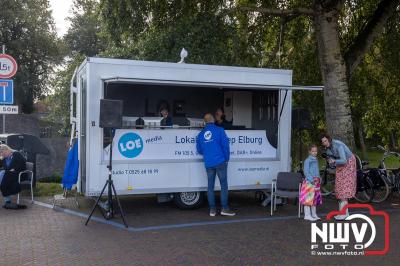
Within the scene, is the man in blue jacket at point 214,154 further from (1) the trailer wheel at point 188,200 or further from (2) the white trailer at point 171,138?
(1) the trailer wheel at point 188,200

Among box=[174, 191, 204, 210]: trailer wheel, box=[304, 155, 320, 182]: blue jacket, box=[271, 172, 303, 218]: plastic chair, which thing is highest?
box=[304, 155, 320, 182]: blue jacket

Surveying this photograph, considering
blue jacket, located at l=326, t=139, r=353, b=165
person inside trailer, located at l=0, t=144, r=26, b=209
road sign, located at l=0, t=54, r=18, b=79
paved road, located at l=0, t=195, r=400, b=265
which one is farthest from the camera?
road sign, located at l=0, t=54, r=18, b=79

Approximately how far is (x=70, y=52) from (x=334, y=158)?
33.3 meters

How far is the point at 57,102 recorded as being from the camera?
2238 centimetres

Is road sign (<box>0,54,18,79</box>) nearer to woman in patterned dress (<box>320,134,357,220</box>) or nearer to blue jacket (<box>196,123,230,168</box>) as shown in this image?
blue jacket (<box>196,123,230,168</box>)

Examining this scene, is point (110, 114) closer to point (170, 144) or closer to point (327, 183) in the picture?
point (170, 144)

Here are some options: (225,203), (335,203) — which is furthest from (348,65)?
(225,203)

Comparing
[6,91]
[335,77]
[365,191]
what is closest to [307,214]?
[365,191]

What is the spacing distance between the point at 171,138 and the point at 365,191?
14.6ft

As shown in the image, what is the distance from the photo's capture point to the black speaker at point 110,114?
8039 mm

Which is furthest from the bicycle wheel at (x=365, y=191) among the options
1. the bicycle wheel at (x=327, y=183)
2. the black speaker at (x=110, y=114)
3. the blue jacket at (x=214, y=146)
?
the black speaker at (x=110, y=114)

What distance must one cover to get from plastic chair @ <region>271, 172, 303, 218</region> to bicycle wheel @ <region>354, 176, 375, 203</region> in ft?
7.04

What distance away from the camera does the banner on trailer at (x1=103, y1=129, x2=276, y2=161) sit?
29.2 ft

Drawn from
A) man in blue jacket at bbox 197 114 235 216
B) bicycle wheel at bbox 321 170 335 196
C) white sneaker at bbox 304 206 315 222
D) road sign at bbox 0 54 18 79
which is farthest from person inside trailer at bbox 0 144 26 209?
bicycle wheel at bbox 321 170 335 196
